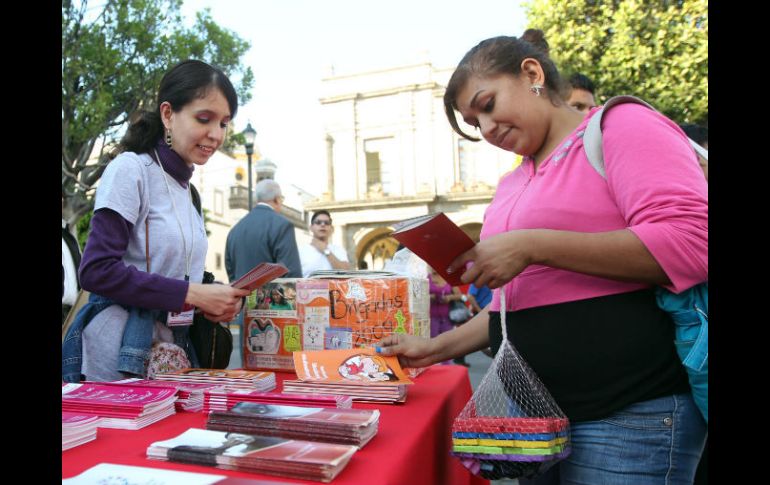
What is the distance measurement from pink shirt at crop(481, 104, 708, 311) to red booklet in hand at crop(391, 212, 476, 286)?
7.1 inches

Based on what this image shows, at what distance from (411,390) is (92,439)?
962 millimetres

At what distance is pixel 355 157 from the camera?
23.3 metres

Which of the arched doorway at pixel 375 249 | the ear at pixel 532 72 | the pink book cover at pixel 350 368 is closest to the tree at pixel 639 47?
the ear at pixel 532 72

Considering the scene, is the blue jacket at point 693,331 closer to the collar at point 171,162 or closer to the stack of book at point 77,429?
the stack of book at point 77,429

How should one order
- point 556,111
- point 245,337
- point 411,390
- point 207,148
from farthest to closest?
1. point 245,337
2. point 207,148
3. point 411,390
4. point 556,111

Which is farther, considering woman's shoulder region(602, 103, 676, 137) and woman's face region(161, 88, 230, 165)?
woman's face region(161, 88, 230, 165)

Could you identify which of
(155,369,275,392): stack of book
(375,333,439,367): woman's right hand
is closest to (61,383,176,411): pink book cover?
(155,369,275,392): stack of book

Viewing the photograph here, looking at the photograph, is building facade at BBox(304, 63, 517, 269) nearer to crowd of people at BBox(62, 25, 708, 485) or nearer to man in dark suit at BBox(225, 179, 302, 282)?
man in dark suit at BBox(225, 179, 302, 282)

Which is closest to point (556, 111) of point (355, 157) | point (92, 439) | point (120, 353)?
point (92, 439)

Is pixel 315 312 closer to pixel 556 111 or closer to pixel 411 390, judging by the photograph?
pixel 411 390

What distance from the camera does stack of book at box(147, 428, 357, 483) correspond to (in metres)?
0.84

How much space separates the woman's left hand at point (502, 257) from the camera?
44.5 inches

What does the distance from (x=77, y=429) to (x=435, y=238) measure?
0.81m

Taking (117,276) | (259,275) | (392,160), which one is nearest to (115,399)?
(117,276)
